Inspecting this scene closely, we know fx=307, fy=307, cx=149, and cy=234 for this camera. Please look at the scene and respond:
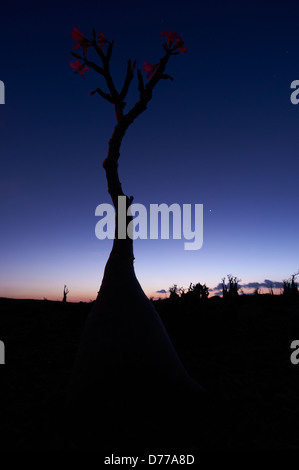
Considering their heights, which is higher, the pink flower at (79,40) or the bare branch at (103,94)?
the pink flower at (79,40)

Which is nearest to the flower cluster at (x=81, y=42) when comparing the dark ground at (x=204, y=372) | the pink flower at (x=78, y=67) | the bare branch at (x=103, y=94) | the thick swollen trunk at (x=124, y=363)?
the pink flower at (x=78, y=67)

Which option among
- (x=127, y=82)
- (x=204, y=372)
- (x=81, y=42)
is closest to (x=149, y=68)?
(x=127, y=82)

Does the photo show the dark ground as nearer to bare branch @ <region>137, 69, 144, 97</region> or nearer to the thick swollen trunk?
the thick swollen trunk

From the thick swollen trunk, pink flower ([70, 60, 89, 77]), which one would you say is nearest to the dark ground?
the thick swollen trunk

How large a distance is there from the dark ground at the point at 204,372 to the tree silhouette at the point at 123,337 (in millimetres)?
384

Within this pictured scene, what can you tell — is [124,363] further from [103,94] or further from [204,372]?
[103,94]

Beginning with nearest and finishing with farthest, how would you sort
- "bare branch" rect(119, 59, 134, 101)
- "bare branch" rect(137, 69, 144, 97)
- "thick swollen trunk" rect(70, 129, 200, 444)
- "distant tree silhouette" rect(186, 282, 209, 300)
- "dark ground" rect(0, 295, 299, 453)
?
"dark ground" rect(0, 295, 299, 453)
"thick swollen trunk" rect(70, 129, 200, 444)
"bare branch" rect(137, 69, 144, 97)
"bare branch" rect(119, 59, 134, 101)
"distant tree silhouette" rect(186, 282, 209, 300)

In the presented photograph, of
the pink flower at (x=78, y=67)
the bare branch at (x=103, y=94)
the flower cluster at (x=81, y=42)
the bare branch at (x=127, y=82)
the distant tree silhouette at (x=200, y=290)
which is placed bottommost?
the distant tree silhouette at (x=200, y=290)

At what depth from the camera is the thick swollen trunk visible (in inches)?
118

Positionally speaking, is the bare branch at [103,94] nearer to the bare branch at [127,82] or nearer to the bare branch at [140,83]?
the bare branch at [127,82]

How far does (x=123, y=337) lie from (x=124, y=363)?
245 millimetres

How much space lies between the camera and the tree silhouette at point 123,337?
3.01 metres

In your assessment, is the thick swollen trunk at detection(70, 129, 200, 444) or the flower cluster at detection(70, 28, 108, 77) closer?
the thick swollen trunk at detection(70, 129, 200, 444)

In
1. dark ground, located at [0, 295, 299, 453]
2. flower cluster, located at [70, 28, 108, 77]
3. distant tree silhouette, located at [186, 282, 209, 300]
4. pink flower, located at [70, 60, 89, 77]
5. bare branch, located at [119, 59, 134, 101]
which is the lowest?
dark ground, located at [0, 295, 299, 453]
